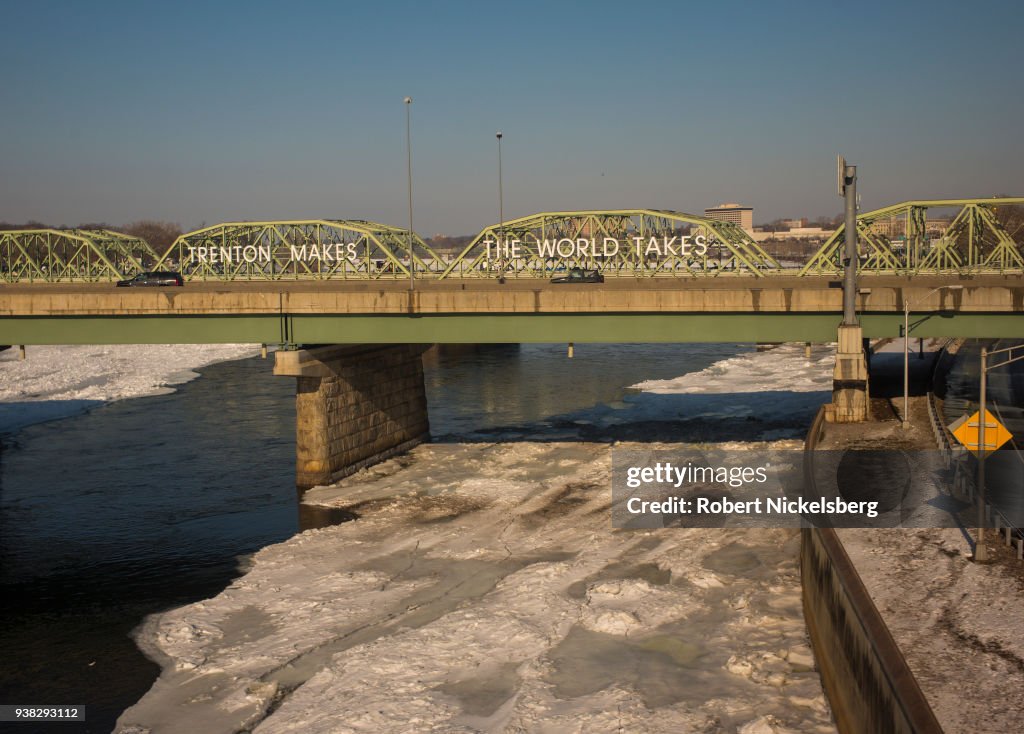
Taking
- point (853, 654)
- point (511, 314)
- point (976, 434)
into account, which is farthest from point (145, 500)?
point (976, 434)

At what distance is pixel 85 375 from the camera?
75.2 metres

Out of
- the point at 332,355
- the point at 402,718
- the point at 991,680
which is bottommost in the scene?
the point at 402,718

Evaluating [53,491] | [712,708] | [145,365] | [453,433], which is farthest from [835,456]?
[145,365]

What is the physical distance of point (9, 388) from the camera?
70500 millimetres

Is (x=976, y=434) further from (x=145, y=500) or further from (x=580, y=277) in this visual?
(x=580, y=277)

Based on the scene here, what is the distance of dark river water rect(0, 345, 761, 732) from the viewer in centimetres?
2497

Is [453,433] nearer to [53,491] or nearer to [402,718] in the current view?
[53,491]

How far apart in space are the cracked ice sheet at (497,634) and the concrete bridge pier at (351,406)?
5.96m

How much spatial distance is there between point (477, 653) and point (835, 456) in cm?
1354

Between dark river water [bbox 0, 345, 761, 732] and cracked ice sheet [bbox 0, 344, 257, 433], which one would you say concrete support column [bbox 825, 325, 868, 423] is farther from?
cracked ice sheet [bbox 0, 344, 257, 433]

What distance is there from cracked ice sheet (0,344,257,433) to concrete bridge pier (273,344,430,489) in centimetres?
2426

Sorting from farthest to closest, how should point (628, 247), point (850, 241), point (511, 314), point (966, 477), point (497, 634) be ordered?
point (628, 247) → point (511, 314) → point (850, 241) → point (966, 477) → point (497, 634)

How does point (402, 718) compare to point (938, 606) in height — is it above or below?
below

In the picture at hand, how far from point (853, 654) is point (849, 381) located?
794 inches
